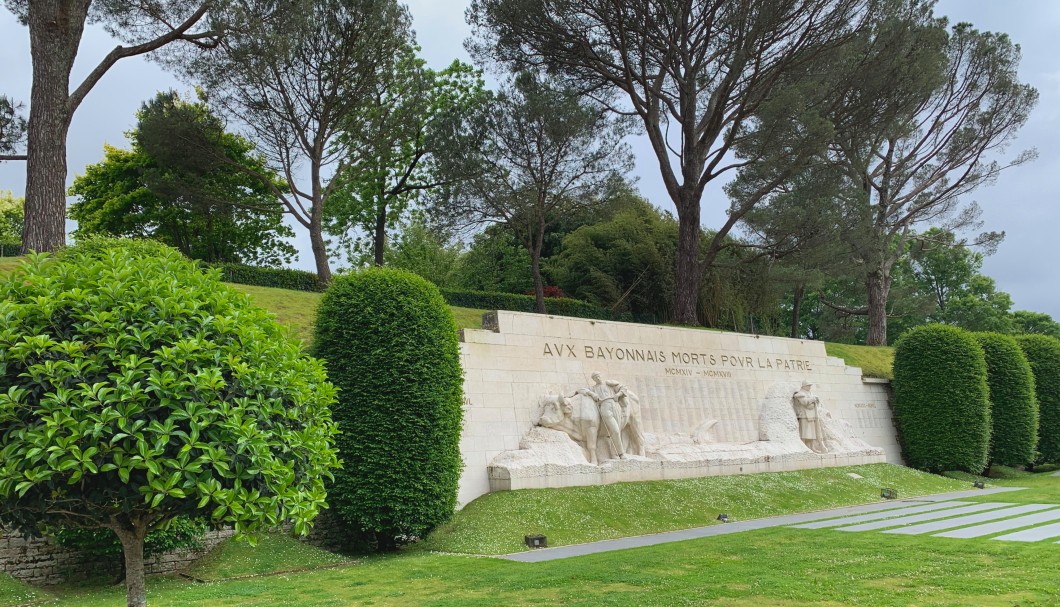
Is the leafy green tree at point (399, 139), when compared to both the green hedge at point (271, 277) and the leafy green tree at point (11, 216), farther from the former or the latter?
the leafy green tree at point (11, 216)

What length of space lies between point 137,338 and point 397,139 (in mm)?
21703

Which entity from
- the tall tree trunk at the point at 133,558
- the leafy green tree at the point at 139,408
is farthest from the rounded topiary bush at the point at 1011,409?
the tall tree trunk at the point at 133,558

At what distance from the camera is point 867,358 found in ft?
81.9

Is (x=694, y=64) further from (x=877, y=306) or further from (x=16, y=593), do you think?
(x=16, y=593)

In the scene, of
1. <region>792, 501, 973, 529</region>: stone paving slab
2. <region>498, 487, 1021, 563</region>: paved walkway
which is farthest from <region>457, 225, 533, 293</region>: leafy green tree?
<region>792, 501, 973, 529</region>: stone paving slab

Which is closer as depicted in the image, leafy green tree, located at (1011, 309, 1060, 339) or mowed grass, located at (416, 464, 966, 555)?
mowed grass, located at (416, 464, 966, 555)

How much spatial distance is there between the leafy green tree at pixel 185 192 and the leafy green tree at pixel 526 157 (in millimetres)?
5921

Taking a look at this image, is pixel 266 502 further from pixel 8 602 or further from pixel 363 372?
pixel 363 372

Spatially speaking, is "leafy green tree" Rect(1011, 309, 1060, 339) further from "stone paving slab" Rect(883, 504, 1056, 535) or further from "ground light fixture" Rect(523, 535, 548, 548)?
"ground light fixture" Rect(523, 535, 548, 548)

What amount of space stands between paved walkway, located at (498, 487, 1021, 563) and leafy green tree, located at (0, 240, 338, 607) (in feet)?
15.8

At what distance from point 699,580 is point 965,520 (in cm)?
630

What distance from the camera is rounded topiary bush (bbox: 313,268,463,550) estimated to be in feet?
33.1

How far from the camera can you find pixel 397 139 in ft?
84.4

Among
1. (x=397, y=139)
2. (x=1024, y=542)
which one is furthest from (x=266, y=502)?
(x=397, y=139)
